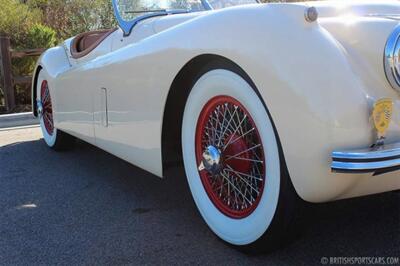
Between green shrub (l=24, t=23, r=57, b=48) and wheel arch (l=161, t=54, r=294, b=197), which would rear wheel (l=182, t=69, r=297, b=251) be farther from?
green shrub (l=24, t=23, r=57, b=48)

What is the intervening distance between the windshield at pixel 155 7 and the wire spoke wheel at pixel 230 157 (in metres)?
1.60

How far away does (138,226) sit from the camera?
296 cm

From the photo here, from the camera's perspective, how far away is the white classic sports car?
1.98 metres

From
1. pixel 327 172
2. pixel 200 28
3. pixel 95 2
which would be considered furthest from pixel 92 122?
pixel 95 2

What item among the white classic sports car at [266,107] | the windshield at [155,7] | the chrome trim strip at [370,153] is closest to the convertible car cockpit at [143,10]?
the windshield at [155,7]

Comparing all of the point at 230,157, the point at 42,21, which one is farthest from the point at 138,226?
the point at 42,21

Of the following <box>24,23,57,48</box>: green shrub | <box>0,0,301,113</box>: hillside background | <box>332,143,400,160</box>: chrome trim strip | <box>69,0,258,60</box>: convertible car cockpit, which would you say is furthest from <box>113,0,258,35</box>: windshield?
<box>24,23,57,48</box>: green shrub

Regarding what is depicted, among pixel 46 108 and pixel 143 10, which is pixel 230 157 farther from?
pixel 46 108

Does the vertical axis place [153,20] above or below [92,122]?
above

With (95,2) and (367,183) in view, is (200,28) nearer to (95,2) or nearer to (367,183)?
(367,183)

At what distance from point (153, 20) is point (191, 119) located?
4.19 feet

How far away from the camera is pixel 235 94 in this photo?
241 centimetres

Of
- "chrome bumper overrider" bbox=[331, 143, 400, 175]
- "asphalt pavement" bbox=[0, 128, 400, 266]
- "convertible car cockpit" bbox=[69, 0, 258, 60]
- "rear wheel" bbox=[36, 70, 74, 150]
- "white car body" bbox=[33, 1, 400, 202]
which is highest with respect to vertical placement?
"convertible car cockpit" bbox=[69, 0, 258, 60]

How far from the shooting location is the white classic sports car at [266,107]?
1984mm
